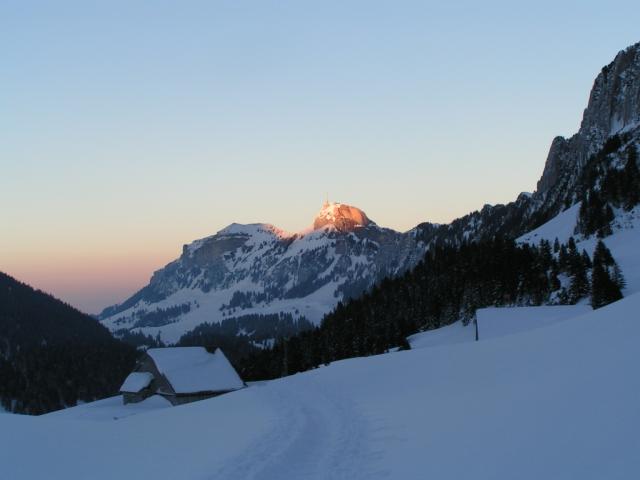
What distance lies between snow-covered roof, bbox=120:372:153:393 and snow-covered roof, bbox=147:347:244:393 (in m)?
2.34

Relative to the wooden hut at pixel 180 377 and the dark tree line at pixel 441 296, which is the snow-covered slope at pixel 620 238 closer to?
the dark tree line at pixel 441 296

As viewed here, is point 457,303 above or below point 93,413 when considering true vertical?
above

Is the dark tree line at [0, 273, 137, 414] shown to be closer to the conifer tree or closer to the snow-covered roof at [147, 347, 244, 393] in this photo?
the snow-covered roof at [147, 347, 244, 393]

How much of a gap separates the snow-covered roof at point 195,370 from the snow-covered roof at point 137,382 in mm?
2340

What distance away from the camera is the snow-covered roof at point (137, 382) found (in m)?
61.1

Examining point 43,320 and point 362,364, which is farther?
point 43,320

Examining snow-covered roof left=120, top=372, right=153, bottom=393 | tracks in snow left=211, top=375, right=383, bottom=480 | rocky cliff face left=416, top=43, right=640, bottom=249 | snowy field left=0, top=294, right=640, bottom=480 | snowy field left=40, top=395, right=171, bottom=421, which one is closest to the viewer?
snowy field left=0, top=294, right=640, bottom=480

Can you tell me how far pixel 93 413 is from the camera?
5731 cm

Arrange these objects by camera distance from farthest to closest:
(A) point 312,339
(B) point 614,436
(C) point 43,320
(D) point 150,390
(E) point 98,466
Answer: (C) point 43,320 < (A) point 312,339 < (D) point 150,390 < (E) point 98,466 < (B) point 614,436

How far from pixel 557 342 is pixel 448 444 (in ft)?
34.9

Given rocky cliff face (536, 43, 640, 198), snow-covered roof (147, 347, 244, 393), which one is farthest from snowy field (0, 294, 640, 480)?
rocky cliff face (536, 43, 640, 198)

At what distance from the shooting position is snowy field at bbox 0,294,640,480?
11930mm

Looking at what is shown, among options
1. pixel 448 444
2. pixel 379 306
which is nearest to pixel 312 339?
pixel 379 306

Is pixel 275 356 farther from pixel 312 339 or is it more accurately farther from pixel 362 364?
pixel 362 364
